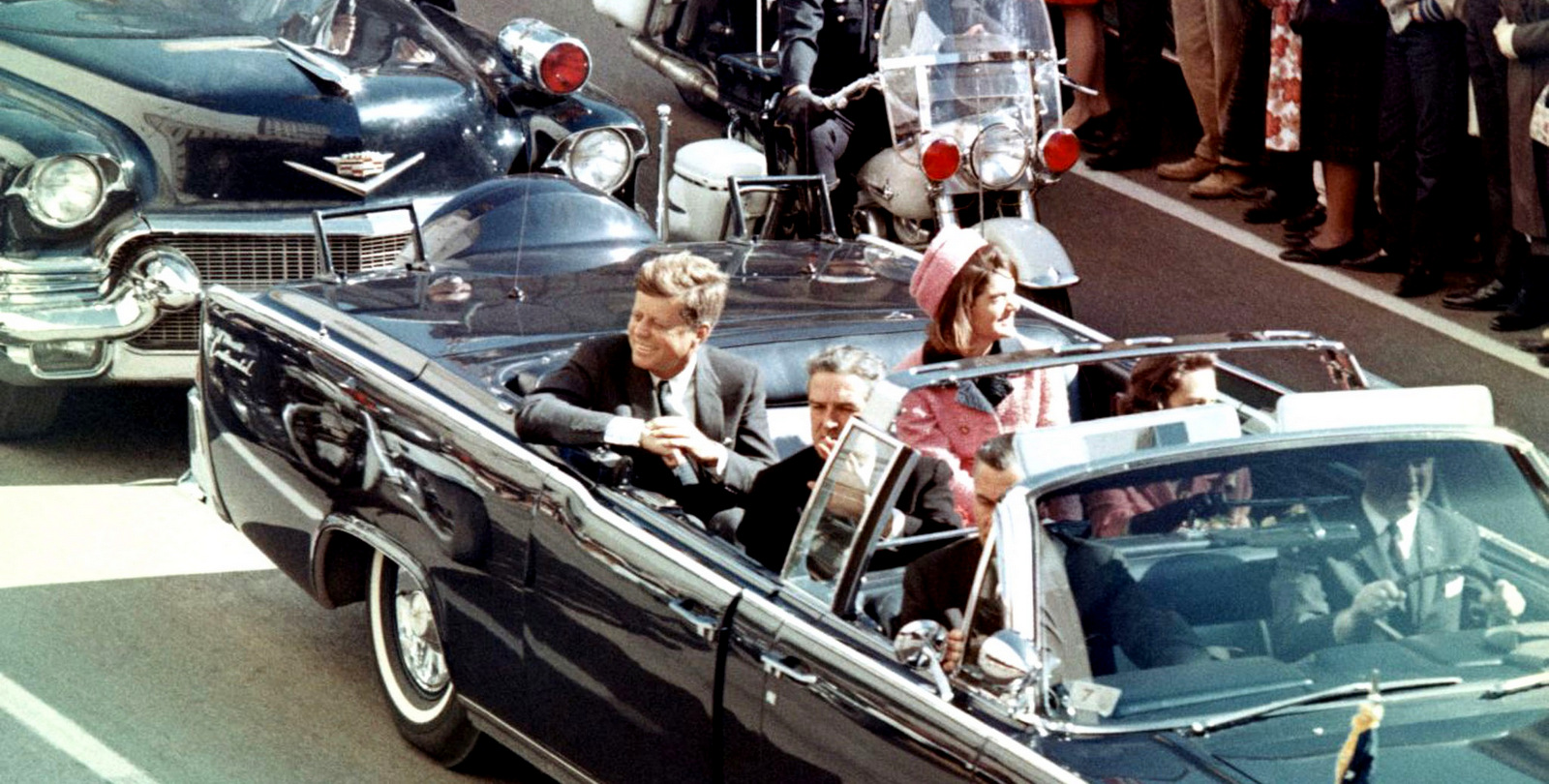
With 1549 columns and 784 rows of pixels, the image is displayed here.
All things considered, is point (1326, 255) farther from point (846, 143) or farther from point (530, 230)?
point (530, 230)

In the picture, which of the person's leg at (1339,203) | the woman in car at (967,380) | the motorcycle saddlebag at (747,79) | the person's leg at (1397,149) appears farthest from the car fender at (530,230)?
the person's leg at (1339,203)

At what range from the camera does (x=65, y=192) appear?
8.34m

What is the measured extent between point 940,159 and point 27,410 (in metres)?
3.42

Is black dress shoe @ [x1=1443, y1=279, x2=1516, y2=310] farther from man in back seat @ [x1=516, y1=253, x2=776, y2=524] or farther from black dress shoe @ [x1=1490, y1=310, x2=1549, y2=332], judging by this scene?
man in back seat @ [x1=516, y1=253, x2=776, y2=524]

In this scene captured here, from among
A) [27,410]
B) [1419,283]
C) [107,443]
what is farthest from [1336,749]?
[1419,283]

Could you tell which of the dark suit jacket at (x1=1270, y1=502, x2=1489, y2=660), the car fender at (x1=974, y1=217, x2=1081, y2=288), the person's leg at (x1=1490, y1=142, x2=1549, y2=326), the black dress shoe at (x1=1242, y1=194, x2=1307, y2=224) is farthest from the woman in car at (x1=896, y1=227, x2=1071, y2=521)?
the black dress shoe at (x1=1242, y1=194, x2=1307, y2=224)

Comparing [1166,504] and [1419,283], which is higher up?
[1166,504]

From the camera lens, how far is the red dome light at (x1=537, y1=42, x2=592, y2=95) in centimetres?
959

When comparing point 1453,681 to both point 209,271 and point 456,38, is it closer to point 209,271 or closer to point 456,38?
point 209,271

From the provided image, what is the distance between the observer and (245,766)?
6367mm

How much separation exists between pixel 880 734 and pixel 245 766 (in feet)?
7.77

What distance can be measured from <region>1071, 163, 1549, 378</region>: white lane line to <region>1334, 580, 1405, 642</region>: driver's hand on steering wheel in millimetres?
5522

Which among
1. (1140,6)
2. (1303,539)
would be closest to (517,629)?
(1303,539)

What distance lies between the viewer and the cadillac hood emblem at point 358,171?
28.8 feet
